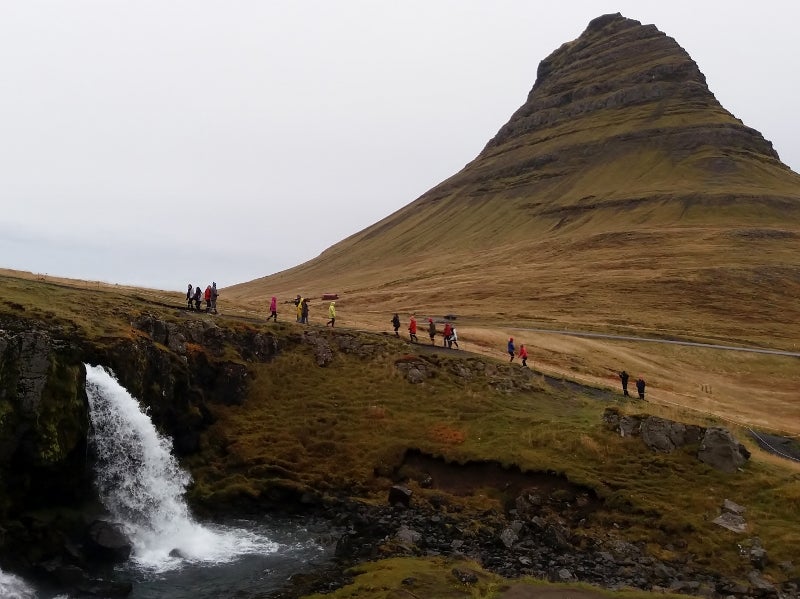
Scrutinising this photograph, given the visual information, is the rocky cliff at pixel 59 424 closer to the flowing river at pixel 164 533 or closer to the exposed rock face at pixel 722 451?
the flowing river at pixel 164 533

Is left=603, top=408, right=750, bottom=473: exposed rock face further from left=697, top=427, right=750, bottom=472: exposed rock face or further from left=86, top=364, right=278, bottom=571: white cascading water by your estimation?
left=86, top=364, right=278, bottom=571: white cascading water

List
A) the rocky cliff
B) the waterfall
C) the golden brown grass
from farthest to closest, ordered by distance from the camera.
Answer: the golden brown grass
the rocky cliff
the waterfall

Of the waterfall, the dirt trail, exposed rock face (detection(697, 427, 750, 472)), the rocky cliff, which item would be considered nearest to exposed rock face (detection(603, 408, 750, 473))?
exposed rock face (detection(697, 427, 750, 472))

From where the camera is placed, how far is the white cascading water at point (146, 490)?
1164 inches

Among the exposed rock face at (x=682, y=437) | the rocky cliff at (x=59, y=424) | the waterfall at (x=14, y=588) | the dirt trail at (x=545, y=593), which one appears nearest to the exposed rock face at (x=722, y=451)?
the exposed rock face at (x=682, y=437)

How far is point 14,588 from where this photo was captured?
79.6 ft

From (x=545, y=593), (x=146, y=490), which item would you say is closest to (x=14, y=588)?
(x=146, y=490)

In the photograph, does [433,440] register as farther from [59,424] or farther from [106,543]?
[59,424]

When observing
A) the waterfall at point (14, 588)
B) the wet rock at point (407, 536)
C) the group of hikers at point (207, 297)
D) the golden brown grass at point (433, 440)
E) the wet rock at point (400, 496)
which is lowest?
the waterfall at point (14, 588)

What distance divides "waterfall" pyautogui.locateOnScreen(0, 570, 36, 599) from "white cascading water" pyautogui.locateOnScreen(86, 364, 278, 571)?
4747mm

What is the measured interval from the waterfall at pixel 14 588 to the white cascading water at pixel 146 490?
4.75 meters

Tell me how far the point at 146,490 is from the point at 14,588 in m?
8.75

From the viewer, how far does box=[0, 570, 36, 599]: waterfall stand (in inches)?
935

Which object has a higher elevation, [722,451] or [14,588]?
[722,451]
